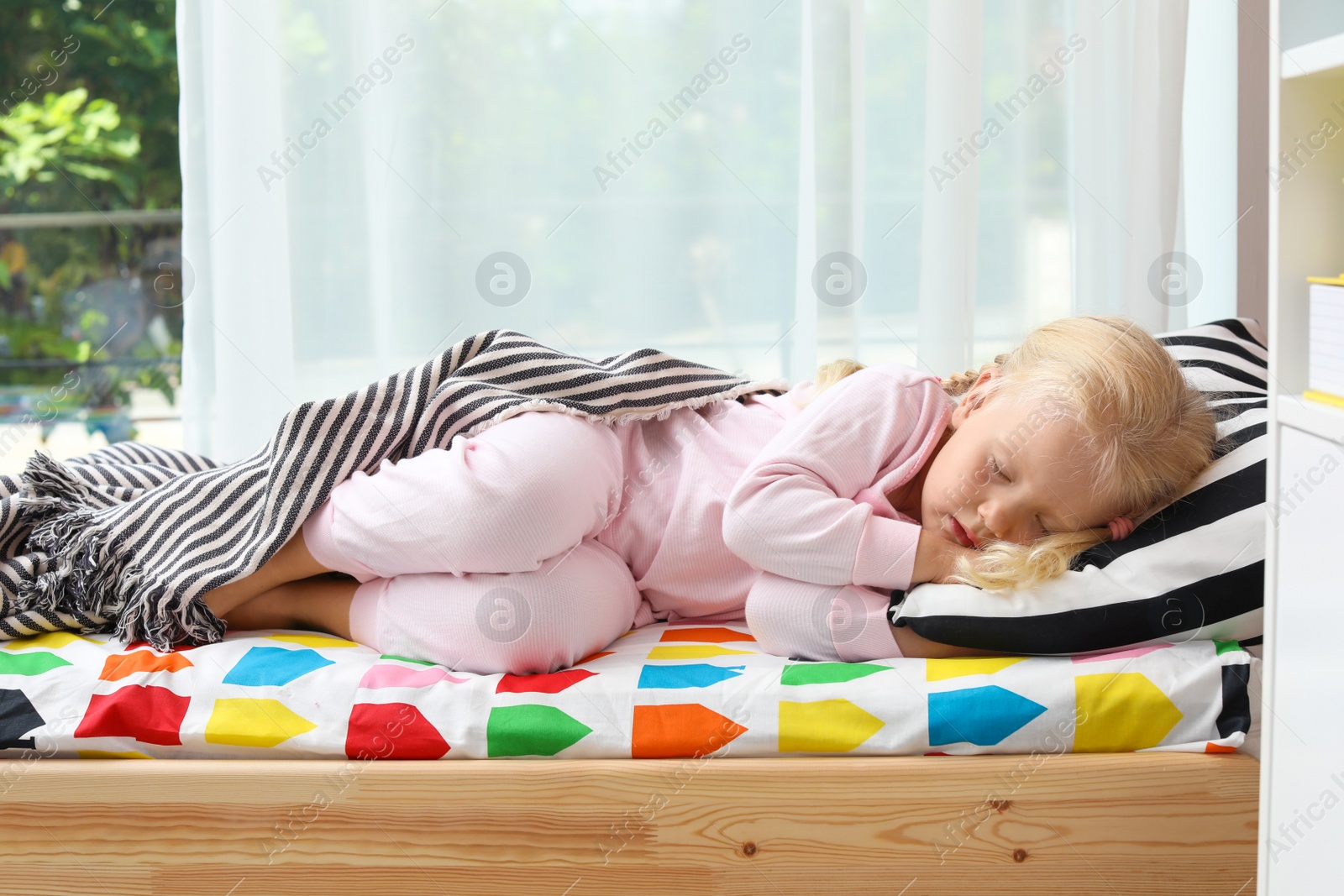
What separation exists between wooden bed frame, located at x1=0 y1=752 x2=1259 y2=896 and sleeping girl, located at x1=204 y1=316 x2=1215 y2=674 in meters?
0.14

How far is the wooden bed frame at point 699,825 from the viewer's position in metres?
0.81

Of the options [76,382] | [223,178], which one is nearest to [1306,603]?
[223,178]

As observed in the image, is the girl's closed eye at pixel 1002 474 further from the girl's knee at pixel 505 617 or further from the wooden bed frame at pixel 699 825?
the girl's knee at pixel 505 617

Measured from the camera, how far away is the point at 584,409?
3.58 ft

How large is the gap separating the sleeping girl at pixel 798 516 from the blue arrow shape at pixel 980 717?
0.33ft

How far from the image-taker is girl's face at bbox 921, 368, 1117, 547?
0.92 meters

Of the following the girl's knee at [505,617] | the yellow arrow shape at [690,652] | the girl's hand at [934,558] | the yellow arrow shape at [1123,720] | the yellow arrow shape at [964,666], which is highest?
the girl's hand at [934,558]

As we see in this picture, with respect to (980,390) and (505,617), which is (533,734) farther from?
(980,390)

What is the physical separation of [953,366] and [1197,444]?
688 millimetres

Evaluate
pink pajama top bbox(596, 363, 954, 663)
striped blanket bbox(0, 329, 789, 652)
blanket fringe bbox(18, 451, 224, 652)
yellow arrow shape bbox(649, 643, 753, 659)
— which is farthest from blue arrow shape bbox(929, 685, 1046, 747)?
blanket fringe bbox(18, 451, 224, 652)

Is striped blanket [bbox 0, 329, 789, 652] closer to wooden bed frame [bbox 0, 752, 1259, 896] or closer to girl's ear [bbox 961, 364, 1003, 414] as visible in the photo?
wooden bed frame [bbox 0, 752, 1259, 896]

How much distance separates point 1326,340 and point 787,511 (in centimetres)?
46

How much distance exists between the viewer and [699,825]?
0.82m

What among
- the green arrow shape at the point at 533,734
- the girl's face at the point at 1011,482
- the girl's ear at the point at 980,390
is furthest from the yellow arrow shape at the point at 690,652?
the girl's ear at the point at 980,390
